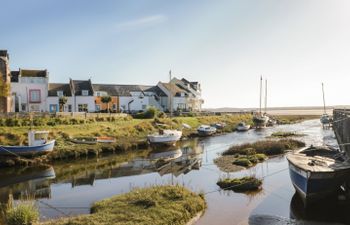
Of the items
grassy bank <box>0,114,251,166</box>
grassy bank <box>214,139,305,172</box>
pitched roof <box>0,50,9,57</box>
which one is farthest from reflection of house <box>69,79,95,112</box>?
grassy bank <box>214,139,305,172</box>

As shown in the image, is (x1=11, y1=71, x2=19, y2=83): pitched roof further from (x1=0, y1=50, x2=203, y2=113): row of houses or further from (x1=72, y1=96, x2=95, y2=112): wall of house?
(x1=72, y1=96, x2=95, y2=112): wall of house

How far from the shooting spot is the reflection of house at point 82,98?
68062 millimetres

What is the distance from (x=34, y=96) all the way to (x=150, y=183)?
47.6 meters

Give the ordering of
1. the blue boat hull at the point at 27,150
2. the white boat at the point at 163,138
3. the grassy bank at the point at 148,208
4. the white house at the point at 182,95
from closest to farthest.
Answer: the grassy bank at the point at 148,208, the blue boat hull at the point at 27,150, the white boat at the point at 163,138, the white house at the point at 182,95

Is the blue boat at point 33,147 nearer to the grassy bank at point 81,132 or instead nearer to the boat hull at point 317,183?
the grassy bank at point 81,132

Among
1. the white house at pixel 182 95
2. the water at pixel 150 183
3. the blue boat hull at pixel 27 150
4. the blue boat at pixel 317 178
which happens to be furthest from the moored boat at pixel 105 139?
the white house at pixel 182 95

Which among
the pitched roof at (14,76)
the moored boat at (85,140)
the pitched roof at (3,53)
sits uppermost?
the pitched roof at (3,53)

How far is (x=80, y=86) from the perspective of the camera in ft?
231

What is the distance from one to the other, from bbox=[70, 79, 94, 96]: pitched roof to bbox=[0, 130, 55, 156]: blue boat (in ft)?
119

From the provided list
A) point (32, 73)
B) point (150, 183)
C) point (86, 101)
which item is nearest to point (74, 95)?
point (86, 101)

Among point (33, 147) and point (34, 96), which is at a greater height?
point (34, 96)

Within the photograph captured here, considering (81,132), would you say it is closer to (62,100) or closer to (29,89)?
(62,100)

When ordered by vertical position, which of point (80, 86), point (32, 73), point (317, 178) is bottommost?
point (317, 178)

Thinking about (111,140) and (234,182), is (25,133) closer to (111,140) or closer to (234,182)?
(111,140)
